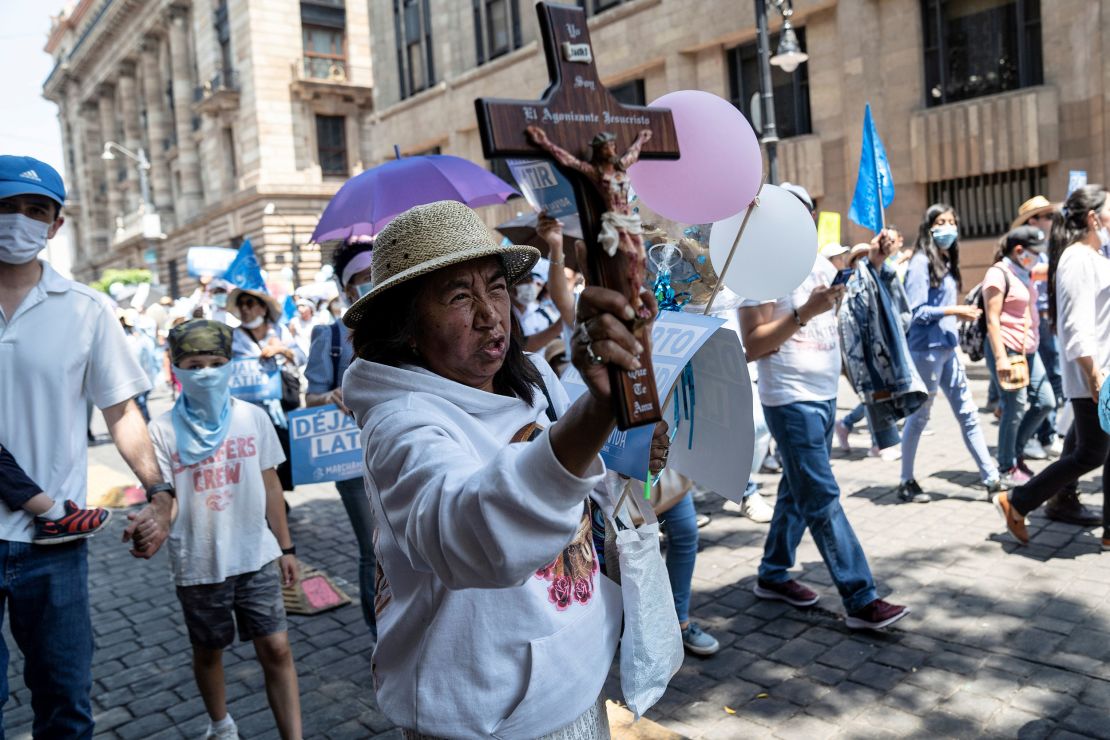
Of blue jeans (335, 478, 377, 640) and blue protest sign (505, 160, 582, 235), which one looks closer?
blue protest sign (505, 160, 582, 235)

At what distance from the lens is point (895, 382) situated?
510cm

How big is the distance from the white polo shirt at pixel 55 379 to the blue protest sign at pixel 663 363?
2.07m

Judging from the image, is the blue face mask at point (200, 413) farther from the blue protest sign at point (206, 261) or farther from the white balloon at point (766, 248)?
the blue protest sign at point (206, 261)

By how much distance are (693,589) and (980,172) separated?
1355 centimetres

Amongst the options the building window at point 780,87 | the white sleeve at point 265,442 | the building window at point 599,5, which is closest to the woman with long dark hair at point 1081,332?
the white sleeve at point 265,442

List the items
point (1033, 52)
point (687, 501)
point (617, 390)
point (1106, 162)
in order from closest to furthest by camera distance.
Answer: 1. point (617, 390)
2. point (687, 501)
3. point (1106, 162)
4. point (1033, 52)

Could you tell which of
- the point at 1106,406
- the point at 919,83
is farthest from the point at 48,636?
the point at 919,83

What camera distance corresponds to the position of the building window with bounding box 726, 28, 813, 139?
1834 centimetres

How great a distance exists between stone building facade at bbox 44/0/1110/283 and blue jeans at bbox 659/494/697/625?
706 cm

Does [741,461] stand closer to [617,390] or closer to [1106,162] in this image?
[617,390]

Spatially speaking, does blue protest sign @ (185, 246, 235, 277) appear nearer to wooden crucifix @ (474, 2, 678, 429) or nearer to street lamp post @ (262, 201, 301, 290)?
wooden crucifix @ (474, 2, 678, 429)

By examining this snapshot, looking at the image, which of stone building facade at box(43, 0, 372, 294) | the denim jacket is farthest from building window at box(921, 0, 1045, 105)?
stone building facade at box(43, 0, 372, 294)

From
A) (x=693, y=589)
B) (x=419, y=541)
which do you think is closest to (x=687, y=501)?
(x=693, y=589)

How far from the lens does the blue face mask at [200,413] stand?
11.6 ft
